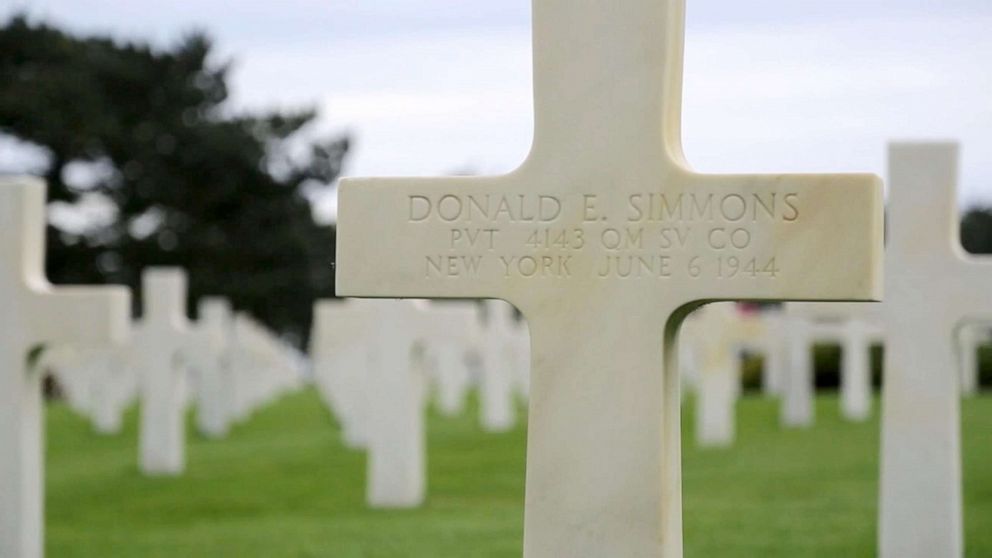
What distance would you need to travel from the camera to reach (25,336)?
829cm

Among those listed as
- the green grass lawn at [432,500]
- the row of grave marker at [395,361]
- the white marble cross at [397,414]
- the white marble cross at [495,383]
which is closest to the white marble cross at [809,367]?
the row of grave marker at [395,361]

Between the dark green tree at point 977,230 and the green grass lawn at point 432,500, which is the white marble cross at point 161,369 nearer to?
the green grass lawn at point 432,500

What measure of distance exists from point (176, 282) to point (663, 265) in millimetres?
11219

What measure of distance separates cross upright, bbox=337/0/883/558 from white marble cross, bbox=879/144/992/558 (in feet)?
8.67

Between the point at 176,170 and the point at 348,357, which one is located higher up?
the point at 176,170

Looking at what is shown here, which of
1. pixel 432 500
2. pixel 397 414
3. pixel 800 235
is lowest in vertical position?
pixel 432 500

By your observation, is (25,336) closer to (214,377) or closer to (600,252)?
(600,252)

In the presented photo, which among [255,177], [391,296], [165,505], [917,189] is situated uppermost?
[255,177]

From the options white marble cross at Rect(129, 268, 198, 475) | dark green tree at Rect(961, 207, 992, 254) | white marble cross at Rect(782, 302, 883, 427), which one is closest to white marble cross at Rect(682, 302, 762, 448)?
white marble cross at Rect(782, 302, 883, 427)

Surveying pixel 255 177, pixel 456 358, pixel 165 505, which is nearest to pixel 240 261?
pixel 255 177

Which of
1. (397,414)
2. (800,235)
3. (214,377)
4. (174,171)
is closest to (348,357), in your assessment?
(214,377)

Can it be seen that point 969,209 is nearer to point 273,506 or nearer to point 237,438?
point 237,438

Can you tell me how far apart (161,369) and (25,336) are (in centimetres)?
764

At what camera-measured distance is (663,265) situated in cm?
548
